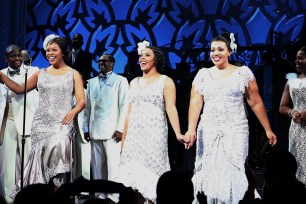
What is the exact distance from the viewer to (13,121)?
930 cm

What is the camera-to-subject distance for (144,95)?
25.7 ft

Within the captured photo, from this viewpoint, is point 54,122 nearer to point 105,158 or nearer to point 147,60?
point 147,60

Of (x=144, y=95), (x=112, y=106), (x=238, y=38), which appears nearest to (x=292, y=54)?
(x=238, y=38)

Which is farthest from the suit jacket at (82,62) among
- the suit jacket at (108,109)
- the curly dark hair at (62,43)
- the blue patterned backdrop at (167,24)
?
the curly dark hair at (62,43)

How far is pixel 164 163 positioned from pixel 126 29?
5940 mm

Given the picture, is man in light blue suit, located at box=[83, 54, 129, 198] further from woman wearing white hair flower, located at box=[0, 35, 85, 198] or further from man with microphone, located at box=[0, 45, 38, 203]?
woman wearing white hair flower, located at box=[0, 35, 85, 198]

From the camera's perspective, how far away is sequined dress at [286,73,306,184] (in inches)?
302

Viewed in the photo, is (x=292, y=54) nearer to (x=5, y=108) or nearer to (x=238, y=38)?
(x=238, y=38)

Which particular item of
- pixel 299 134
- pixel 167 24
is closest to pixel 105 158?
pixel 299 134

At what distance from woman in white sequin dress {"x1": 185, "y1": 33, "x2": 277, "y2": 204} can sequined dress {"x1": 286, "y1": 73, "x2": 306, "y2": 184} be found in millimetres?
493

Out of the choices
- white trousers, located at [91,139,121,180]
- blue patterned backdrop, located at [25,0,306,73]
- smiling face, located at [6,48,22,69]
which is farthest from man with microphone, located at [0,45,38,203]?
blue patterned backdrop, located at [25,0,306,73]

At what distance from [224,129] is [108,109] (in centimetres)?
252

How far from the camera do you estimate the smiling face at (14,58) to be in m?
9.08

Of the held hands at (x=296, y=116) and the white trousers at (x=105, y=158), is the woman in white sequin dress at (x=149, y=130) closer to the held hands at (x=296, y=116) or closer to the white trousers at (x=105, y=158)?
the held hands at (x=296, y=116)
